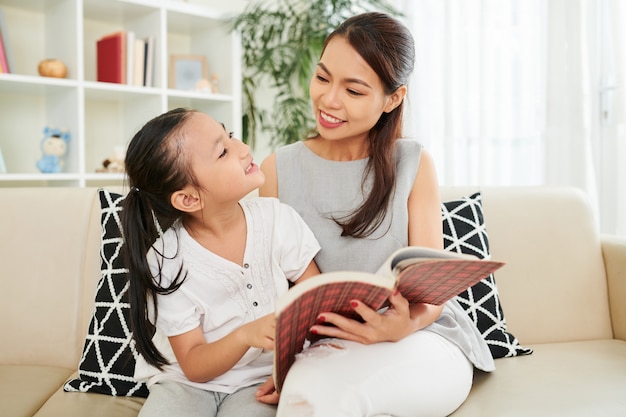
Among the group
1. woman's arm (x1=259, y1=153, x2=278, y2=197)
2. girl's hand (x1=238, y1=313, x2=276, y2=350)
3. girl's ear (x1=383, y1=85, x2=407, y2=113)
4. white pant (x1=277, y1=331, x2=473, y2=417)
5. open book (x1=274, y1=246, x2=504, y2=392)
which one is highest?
girl's ear (x1=383, y1=85, x2=407, y2=113)

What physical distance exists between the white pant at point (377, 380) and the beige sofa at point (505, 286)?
238 millimetres

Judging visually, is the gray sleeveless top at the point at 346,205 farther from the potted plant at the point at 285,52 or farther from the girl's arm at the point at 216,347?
the potted plant at the point at 285,52

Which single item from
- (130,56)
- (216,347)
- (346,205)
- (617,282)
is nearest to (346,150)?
(346,205)

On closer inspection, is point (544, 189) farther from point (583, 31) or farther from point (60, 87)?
point (60, 87)

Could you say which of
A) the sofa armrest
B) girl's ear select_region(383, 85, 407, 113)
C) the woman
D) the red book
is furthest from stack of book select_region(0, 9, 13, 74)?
the sofa armrest

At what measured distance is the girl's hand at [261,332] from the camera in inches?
43.0

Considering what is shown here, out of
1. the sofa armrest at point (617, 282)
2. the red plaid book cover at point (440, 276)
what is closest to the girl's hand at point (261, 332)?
A: the red plaid book cover at point (440, 276)

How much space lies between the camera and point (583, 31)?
2.67m

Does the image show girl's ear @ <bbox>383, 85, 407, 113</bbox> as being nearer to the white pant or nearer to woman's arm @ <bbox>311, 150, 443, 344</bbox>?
woman's arm @ <bbox>311, 150, 443, 344</bbox>

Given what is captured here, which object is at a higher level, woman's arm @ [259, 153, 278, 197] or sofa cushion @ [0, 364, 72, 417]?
woman's arm @ [259, 153, 278, 197]

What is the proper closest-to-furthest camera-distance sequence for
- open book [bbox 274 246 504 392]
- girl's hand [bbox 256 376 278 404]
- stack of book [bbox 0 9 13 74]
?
open book [bbox 274 246 504 392] < girl's hand [bbox 256 376 278 404] < stack of book [bbox 0 9 13 74]

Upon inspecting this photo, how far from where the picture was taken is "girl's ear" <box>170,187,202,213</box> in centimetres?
132

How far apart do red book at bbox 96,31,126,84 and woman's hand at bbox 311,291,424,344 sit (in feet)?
7.60

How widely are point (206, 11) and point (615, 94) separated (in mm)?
2030
